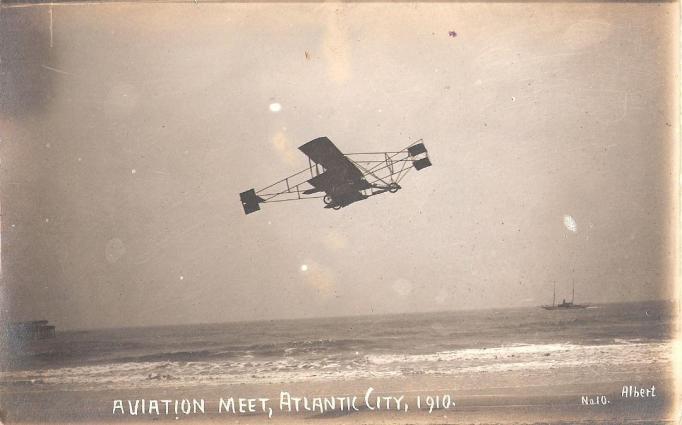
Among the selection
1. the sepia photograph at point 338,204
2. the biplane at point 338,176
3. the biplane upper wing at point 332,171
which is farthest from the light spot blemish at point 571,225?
the biplane upper wing at point 332,171

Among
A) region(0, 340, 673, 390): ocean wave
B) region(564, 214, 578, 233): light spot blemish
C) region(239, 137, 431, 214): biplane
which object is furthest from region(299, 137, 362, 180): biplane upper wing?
region(564, 214, 578, 233): light spot blemish

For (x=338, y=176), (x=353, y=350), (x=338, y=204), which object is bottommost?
(x=353, y=350)

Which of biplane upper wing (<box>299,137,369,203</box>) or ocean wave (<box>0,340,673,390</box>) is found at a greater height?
biplane upper wing (<box>299,137,369,203</box>)

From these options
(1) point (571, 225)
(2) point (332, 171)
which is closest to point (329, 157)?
(2) point (332, 171)

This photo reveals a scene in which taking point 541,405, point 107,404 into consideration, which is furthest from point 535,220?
point 107,404

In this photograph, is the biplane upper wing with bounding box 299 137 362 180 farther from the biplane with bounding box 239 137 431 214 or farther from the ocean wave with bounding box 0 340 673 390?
the ocean wave with bounding box 0 340 673 390

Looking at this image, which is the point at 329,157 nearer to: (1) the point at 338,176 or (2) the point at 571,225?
(1) the point at 338,176
